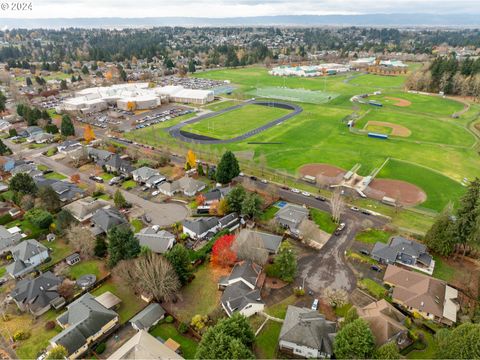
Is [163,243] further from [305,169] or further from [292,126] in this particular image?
[292,126]

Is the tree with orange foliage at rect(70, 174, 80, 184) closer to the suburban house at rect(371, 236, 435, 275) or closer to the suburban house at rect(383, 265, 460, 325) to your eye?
the suburban house at rect(371, 236, 435, 275)

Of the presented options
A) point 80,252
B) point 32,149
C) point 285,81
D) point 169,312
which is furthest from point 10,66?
point 169,312

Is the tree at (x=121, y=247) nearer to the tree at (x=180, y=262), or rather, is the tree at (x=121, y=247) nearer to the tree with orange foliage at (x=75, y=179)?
the tree at (x=180, y=262)

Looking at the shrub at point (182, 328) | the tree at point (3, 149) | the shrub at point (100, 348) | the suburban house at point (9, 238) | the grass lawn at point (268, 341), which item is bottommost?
the grass lawn at point (268, 341)

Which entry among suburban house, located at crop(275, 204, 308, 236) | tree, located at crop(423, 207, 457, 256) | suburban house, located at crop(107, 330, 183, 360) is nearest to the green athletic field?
tree, located at crop(423, 207, 457, 256)

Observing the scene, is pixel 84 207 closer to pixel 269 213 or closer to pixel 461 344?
pixel 269 213

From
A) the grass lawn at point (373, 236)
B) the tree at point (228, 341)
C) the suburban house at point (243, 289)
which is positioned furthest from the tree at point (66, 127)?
the grass lawn at point (373, 236)

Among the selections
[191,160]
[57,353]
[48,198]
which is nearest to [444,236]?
[57,353]
